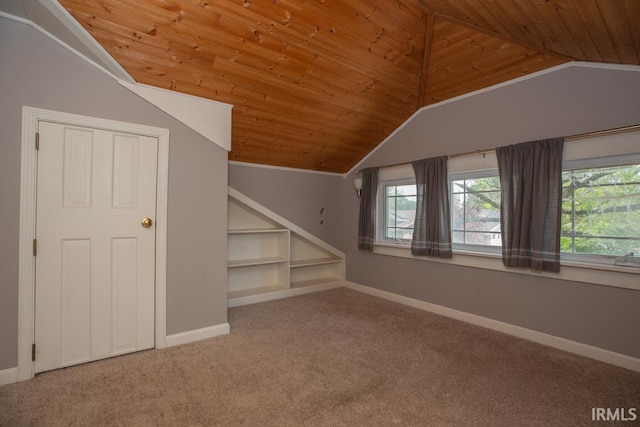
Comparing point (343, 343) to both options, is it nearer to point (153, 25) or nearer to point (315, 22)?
point (315, 22)

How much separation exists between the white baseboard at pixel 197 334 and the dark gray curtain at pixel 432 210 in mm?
2243

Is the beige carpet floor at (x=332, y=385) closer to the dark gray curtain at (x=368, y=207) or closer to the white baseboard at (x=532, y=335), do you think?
the white baseboard at (x=532, y=335)

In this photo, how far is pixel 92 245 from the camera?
2.14 m

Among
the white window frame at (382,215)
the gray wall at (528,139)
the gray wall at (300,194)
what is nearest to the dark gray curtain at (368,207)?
the white window frame at (382,215)

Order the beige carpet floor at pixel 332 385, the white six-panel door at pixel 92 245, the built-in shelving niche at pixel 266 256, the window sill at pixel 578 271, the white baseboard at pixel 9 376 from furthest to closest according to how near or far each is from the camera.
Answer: the built-in shelving niche at pixel 266 256 → the window sill at pixel 578 271 → the white six-panel door at pixel 92 245 → the white baseboard at pixel 9 376 → the beige carpet floor at pixel 332 385

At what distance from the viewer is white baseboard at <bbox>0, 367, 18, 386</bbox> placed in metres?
1.86

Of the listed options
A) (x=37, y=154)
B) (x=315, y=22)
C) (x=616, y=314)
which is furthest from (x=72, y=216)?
(x=616, y=314)

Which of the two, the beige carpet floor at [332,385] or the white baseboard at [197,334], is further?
the white baseboard at [197,334]

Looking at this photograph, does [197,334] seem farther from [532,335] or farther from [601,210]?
[601,210]

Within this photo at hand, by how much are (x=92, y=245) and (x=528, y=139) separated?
370 cm

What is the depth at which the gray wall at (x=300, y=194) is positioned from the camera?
3732mm

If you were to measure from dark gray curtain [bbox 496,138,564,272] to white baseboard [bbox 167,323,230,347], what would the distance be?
269 cm

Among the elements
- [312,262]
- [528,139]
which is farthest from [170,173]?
[528,139]

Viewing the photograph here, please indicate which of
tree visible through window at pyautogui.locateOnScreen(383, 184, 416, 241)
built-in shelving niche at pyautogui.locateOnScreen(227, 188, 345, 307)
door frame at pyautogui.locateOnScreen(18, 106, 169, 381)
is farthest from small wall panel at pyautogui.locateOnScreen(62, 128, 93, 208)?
tree visible through window at pyautogui.locateOnScreen(383, 184, 416, 241)
